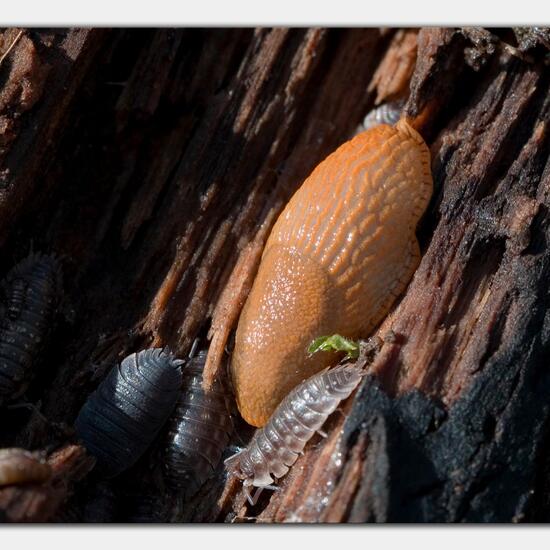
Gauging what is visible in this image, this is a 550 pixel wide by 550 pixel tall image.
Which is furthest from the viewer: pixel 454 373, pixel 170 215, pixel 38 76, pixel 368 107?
pixel 368 107

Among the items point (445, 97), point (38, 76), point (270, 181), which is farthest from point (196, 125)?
point (445, 97)

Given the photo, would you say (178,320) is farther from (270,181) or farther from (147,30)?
(147,30)

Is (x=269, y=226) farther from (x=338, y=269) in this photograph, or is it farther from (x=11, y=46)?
(x=11, y=46)

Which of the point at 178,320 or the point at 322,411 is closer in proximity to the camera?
the point at 322,411

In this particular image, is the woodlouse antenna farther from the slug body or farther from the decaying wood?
the slug body

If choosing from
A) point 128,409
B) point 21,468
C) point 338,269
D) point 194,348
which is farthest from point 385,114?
point 21,468

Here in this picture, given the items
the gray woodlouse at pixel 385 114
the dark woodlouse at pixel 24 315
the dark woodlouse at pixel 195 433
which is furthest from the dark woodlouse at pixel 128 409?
the gray woodlouse at pixel 385 114

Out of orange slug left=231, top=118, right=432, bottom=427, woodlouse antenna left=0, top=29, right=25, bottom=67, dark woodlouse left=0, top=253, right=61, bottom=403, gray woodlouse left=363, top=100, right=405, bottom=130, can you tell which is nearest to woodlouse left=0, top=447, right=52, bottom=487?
dark woodlouse left=0, top=253, right=61, bottom=403

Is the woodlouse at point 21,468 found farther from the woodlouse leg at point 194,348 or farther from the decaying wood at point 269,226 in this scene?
the woodlouse leg at point 194,348
